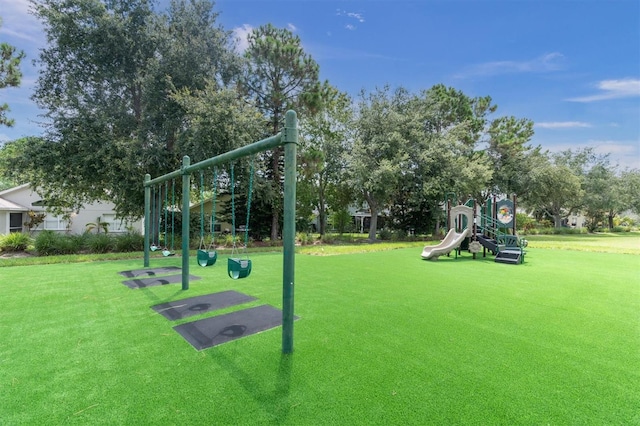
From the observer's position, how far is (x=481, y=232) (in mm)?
12852

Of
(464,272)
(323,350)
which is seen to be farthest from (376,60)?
(323,350)

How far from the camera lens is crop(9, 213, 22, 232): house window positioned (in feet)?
62.3

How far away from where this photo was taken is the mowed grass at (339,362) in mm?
2221

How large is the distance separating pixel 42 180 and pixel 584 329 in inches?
723

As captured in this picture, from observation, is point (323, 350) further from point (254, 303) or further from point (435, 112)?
point (435, 112)

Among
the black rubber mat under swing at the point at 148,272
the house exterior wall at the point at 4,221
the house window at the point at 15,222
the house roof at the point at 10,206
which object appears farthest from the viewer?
the house window at the point at 15,222

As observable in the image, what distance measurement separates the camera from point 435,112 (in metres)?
21.1

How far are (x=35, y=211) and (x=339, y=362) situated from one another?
25.3m

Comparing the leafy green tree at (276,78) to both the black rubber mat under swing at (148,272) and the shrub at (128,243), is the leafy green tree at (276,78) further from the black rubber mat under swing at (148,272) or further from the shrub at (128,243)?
the black rubber mat under swing at (148,272)

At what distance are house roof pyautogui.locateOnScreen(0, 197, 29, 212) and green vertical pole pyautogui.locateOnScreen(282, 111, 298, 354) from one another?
22.8 meters

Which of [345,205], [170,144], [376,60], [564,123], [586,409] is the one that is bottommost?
[586,409]

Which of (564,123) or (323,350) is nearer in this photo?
(323,350)

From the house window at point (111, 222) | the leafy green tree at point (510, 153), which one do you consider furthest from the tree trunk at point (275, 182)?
the leafy green tree at point (510, 153)

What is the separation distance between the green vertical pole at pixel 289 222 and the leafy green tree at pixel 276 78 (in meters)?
12.1
